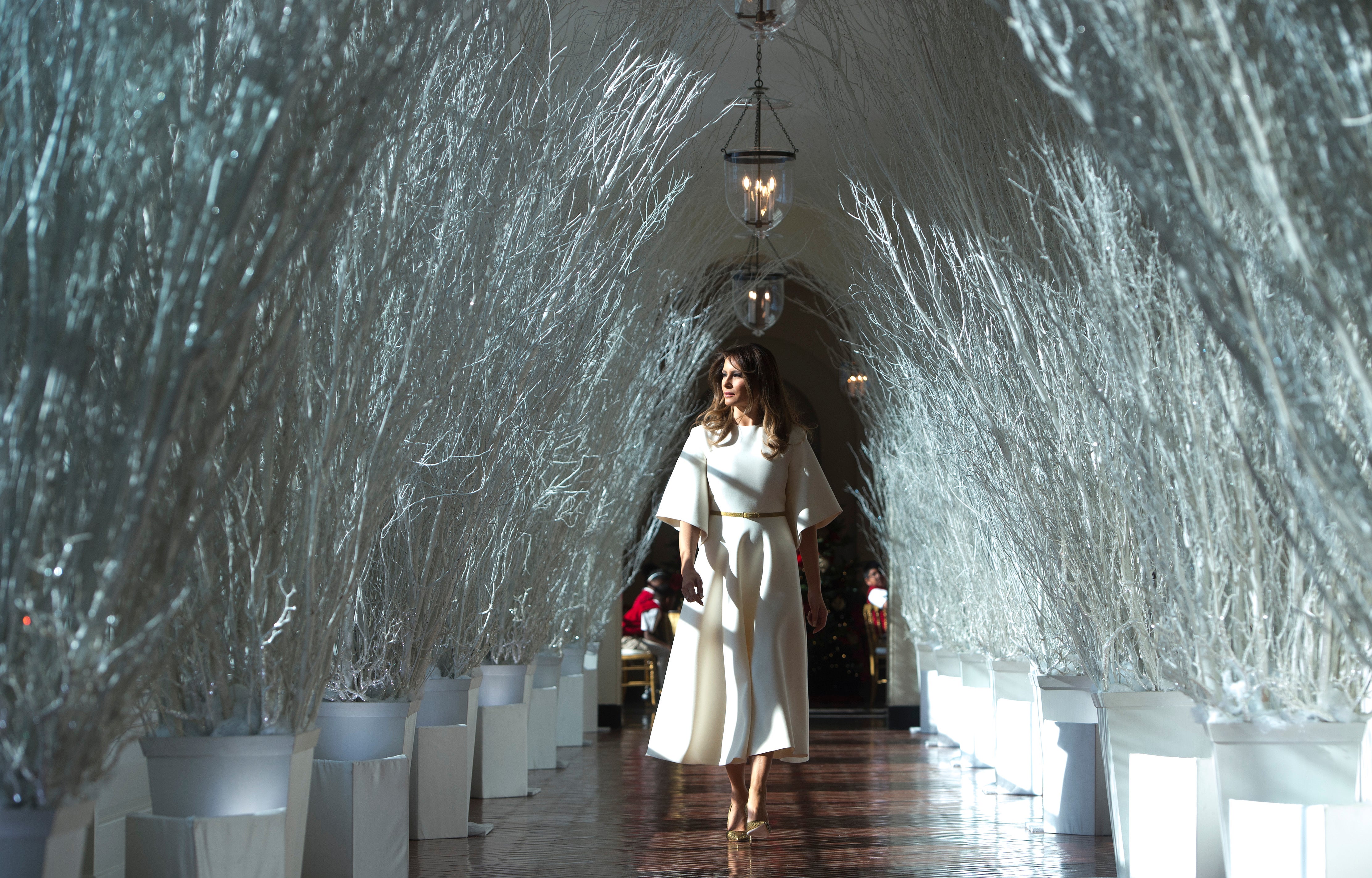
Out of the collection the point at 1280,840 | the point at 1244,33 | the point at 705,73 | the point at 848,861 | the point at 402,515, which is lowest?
the point at 848,861

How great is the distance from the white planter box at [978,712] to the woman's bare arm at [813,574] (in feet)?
5.22

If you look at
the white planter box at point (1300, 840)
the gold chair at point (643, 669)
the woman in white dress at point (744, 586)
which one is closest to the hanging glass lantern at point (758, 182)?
the woman in white dress at point (744, 586)

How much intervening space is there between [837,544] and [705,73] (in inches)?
289

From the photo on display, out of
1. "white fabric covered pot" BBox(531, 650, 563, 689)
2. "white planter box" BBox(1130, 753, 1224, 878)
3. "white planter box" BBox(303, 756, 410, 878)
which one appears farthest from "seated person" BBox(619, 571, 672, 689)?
"white planter box" BBox(1130, 753, 1224, 878)

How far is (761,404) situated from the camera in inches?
175

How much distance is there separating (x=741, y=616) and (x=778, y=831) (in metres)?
0.76

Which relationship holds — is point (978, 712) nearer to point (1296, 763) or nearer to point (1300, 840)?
point (1296, 763)

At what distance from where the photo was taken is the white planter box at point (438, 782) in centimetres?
418

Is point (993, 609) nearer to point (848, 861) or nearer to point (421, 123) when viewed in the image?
point (848, 861)

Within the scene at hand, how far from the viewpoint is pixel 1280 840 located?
2408 millimetres

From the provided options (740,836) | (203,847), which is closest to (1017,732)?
(740,836)

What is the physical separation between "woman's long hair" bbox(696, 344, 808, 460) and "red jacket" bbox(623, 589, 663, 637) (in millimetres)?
5893

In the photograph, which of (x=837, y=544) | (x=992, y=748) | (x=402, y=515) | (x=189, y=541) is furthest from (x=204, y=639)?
(x=837, y=544)

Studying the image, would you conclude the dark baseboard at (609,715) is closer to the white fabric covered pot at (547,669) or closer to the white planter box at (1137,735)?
the white fabric covered pot at (547,669)
